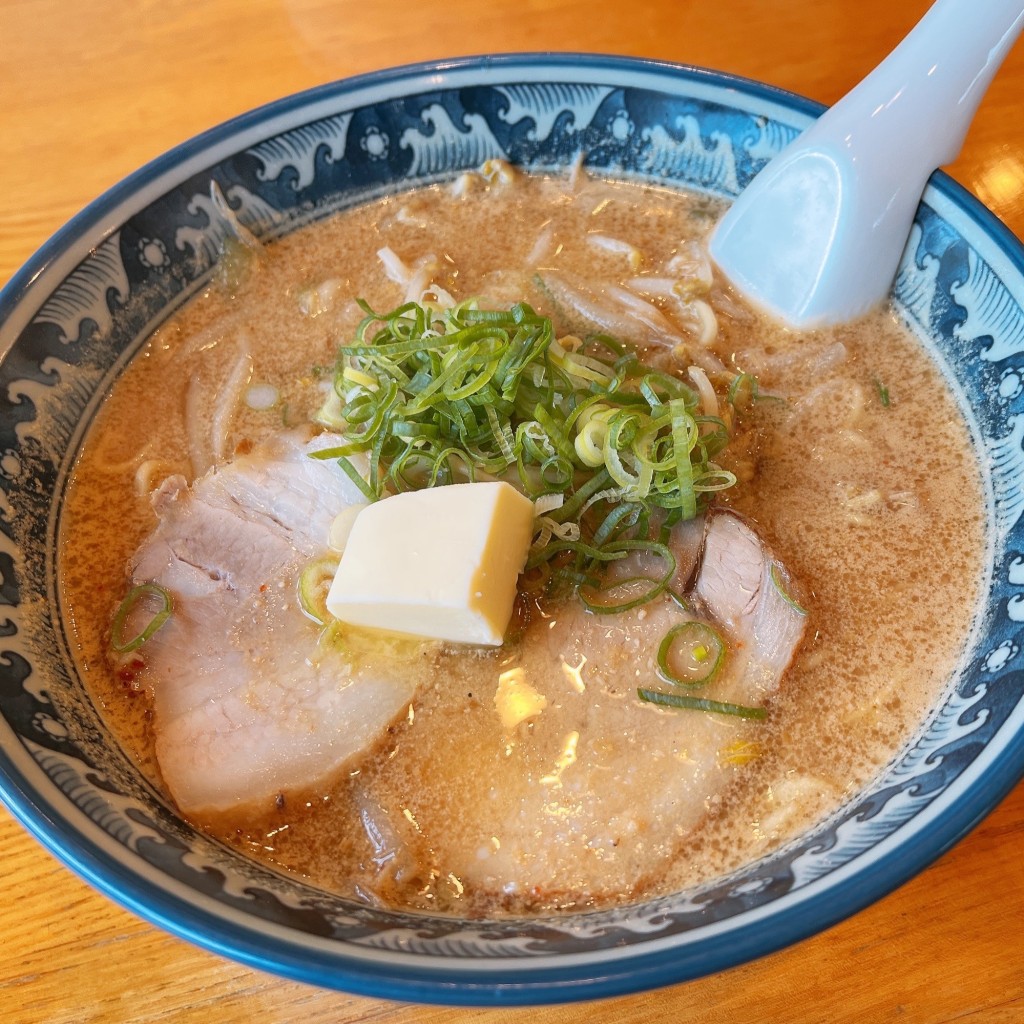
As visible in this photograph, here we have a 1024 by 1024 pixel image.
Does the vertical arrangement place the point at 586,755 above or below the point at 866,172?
below

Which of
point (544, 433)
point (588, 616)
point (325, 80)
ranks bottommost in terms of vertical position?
point (588, 616)

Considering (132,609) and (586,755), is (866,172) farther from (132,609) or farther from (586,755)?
(132,609)

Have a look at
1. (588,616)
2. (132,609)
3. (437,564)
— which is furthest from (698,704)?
(132,609)

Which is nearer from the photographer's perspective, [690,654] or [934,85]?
[690,654]

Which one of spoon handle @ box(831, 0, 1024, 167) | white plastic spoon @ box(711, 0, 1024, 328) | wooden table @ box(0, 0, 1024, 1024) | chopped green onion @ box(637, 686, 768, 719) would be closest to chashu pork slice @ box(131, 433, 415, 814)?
wooden table @ box(0, 0, 1024, 1024)

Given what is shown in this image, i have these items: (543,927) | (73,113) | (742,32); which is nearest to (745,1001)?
(543,927)

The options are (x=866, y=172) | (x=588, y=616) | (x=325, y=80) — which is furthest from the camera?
(x=325, y=80)
